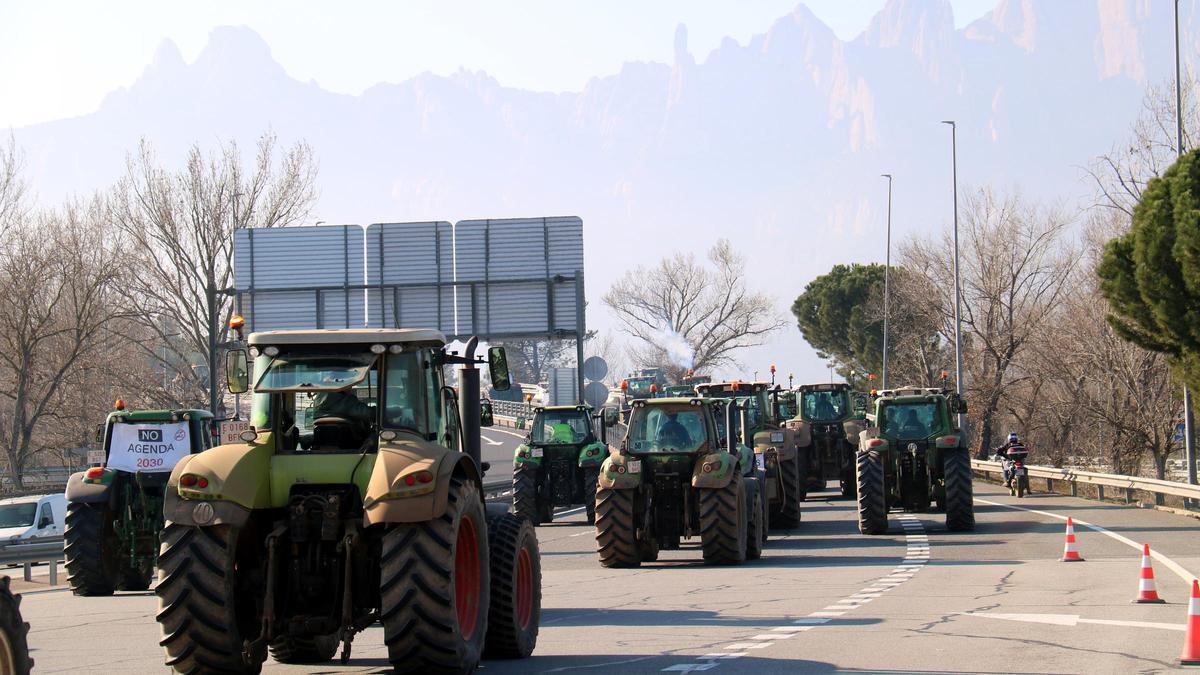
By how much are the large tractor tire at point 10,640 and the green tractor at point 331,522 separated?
1.57 m

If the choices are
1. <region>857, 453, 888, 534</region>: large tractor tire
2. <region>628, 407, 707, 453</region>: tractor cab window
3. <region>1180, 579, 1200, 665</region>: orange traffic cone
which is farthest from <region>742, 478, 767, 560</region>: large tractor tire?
<region>1180, 579, 1200, 665</region>: orange traffic cone

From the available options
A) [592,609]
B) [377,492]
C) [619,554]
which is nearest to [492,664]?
[377,492]

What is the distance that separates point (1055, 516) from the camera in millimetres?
30625

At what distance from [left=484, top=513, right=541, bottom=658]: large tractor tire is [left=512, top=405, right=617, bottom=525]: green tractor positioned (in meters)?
17.5

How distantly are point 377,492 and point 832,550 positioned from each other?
14799mm

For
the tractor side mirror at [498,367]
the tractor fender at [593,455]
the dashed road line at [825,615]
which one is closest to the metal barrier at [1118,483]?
the dashed road line at [825,615]

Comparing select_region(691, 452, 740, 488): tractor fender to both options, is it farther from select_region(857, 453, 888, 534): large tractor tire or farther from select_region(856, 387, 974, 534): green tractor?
select_region(856, 387, 974, 534): green tractor

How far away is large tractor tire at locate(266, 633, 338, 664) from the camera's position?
11586 mm

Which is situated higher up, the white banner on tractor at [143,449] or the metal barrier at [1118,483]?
the white banner on tractor at [143,449]

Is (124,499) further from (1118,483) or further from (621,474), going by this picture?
(1118,483)

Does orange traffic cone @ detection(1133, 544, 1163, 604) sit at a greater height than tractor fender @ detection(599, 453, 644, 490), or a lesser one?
Answer: lesser

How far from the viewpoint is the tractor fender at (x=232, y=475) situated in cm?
1002

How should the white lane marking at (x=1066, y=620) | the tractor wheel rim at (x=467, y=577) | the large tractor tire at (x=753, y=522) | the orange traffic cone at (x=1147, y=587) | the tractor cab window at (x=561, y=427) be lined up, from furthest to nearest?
the tractor cab window at (x=561, y=427)
the large tractor tire at (x=753, y=522)
the orange traffic cone at (x=1147, y=587)
the white lane marking at (x=1066, y=620)
the tractor wheel rim at (x=467, y=577)

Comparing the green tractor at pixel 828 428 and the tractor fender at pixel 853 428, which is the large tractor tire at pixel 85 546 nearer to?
the tractor fender at pixel 853 428
